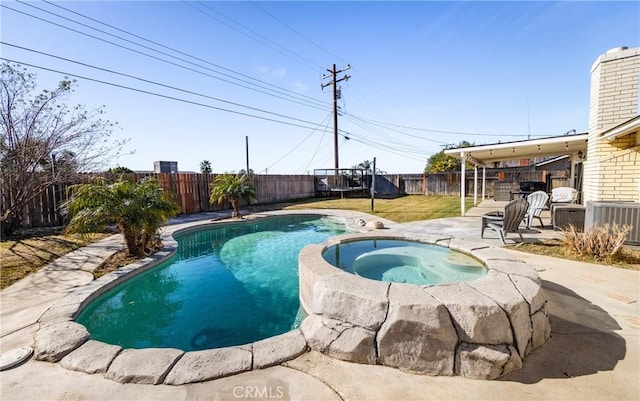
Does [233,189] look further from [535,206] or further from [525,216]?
[535,206]

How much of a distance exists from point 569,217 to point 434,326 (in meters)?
6.49

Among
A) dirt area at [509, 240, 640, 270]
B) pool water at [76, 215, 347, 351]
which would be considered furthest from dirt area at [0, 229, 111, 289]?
dirt area at [509, 240, 640, 270]

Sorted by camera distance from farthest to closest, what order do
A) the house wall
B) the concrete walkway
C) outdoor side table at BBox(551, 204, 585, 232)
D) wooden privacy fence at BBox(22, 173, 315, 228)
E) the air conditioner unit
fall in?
wooden privacy fence at BBox(22, 173, 315, 228) < outdoor side table at BBox(551, 204, 585, 232) < the house wall < the air conditioner unit < the concrete walkway

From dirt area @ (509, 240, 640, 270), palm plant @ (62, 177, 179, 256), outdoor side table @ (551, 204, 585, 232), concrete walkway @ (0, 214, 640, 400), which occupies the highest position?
palm plant @ (62, 177, 179, 256)

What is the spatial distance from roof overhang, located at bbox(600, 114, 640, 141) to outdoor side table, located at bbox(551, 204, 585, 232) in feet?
5.37

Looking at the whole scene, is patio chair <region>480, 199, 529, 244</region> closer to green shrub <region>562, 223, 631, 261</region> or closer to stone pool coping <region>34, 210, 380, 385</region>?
green shrub <region>562, 223, 631, 261</region>

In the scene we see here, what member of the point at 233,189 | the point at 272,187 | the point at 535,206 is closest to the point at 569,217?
the point at 535,206

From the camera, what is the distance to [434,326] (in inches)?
81.0

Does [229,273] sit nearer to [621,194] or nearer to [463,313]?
[463,313]

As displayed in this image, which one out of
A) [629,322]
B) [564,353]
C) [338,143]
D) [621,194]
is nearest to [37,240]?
[564,353]

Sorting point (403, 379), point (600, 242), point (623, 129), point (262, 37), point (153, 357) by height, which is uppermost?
point (262, 37)

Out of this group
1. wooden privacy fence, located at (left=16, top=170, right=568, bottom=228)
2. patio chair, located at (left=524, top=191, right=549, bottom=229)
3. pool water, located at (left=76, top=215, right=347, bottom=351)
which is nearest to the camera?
pool water, located at (left=76, top=215, right=347, bottom=351)

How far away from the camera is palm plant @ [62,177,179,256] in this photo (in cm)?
484

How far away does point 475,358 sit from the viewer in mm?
2008
